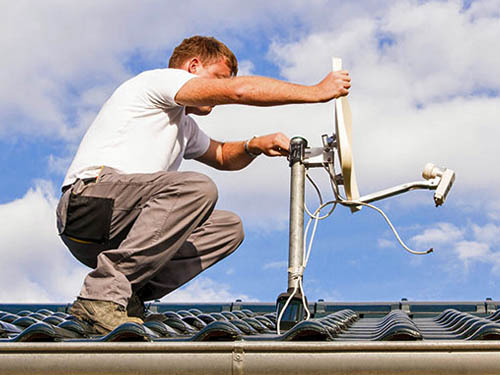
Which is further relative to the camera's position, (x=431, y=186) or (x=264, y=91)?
(x=431, y=186)

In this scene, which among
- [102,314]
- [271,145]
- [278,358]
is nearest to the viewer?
[278,358]

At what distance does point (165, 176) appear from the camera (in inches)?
133

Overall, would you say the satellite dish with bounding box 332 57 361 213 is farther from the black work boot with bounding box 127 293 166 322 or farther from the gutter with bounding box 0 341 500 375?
the gutter with bounding box 0 341 500 375

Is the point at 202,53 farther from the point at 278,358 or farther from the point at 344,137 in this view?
the point at 278,358

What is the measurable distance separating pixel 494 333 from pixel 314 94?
4.95ft

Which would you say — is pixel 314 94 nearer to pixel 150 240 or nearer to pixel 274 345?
pixel 150 240

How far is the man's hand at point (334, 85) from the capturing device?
328 centimetres

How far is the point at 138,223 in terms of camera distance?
3307mm

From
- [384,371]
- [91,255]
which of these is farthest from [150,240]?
[384,371]

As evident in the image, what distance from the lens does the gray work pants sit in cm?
321

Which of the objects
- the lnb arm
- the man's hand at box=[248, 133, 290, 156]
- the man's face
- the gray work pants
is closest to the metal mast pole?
the man's hand at box=[248, 133, 290, 156]

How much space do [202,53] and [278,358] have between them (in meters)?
2.36

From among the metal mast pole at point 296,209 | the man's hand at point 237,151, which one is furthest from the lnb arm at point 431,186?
the man's hand at point 237,151

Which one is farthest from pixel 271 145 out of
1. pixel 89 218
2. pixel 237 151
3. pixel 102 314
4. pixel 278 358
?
pixel 278 358
